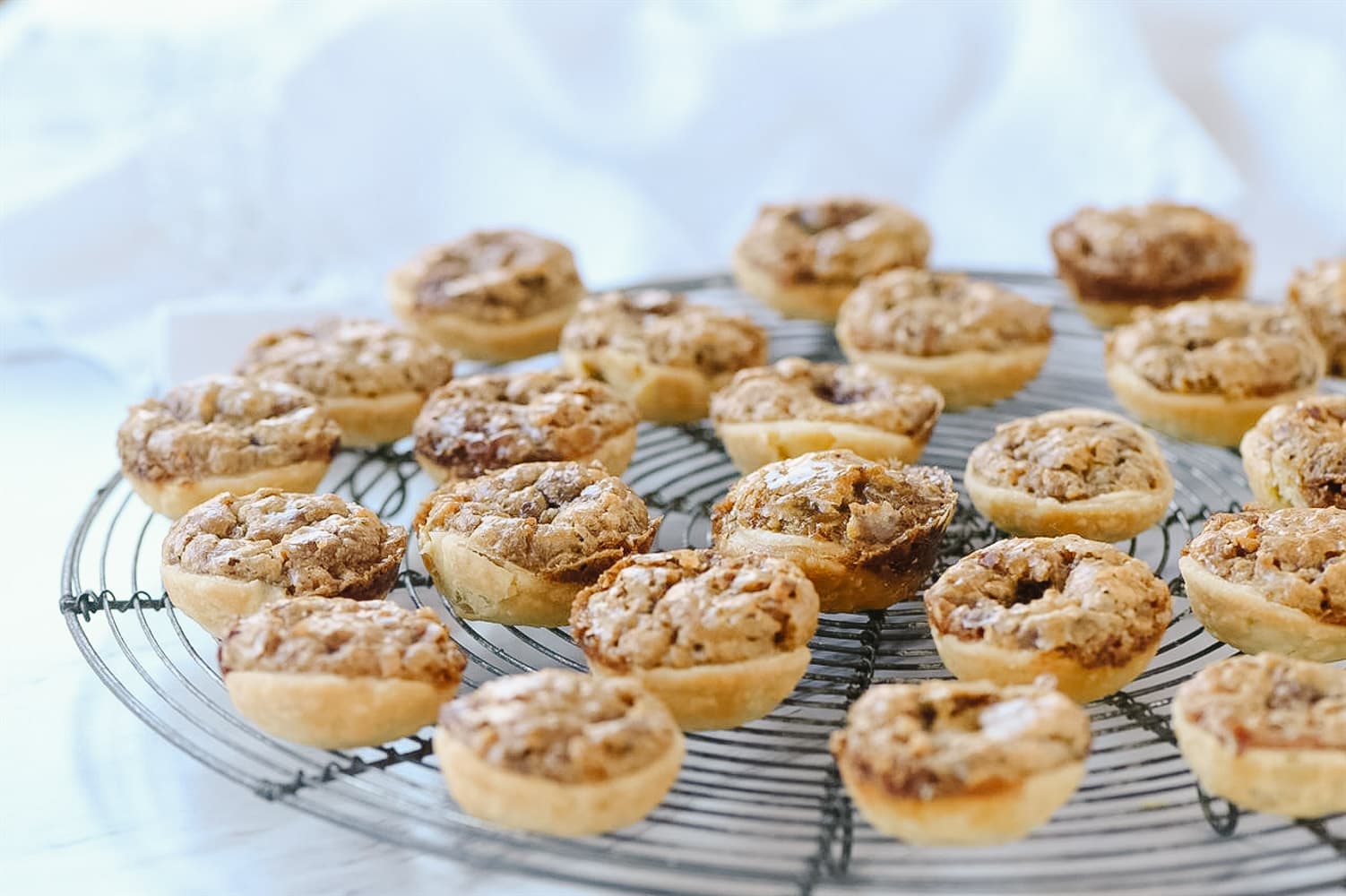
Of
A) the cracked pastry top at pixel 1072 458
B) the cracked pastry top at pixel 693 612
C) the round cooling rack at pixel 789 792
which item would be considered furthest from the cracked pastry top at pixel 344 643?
the cracked pastry top at pixel 1072 458

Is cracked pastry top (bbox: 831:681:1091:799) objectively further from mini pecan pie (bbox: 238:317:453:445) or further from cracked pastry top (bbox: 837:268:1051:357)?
mini pecan pie (bbox: 238:317:453:445)

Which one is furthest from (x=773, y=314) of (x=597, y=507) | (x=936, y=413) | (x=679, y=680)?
(x=679, y=680)

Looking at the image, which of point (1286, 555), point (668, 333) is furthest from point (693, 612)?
point (668, 333)

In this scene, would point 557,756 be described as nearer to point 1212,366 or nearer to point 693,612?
point 693,612

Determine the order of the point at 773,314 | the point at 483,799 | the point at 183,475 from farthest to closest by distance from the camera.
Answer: the point at 773,314 → the point at 183,475 → the point at 483,799

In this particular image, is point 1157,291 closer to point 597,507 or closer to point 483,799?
point 597,507
